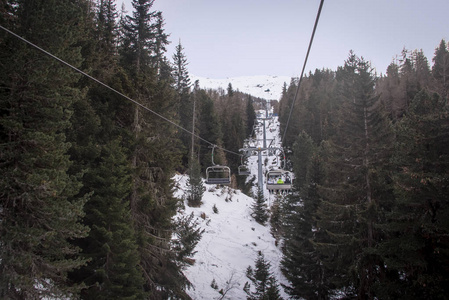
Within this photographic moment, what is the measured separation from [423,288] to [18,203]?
42.1ft

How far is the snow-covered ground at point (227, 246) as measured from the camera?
18.5 meters

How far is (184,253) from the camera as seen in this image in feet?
41.9

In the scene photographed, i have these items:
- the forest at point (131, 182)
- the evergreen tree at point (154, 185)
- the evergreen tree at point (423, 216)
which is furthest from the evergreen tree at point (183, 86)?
the evergreen tree at point (423, 216)

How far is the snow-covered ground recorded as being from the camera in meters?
18.5

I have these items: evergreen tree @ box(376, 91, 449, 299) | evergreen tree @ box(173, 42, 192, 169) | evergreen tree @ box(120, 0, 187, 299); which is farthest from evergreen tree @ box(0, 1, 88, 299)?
evergreen tree @ box(173, 42, 192, 169)

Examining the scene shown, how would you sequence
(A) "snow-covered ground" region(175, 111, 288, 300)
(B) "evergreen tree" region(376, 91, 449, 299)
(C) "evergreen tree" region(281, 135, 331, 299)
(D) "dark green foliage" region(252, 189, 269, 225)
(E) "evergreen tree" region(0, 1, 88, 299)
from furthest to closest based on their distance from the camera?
1. (D) "dark green foliage" region(252, 189, 269, 225)
2. (A) "snow-covered ground" region(175, 111, 288, 300)
3. (C) "evergreen tree" region(281, 135, 331, 299)
4. (B) "evergreen tree" region(376, 91, 449, 299)
5. (E) "evergreen tree" region(0, 1, 88, 299)

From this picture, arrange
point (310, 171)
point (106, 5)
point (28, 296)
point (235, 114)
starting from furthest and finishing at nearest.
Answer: point (235, 114) → point (106, 5) → point (310, 171) → point (28, 296)

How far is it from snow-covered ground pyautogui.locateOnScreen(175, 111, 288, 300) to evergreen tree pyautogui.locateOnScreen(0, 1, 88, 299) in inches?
276

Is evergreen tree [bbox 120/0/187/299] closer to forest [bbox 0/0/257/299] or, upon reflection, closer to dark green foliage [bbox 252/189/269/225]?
forest [bbox 0/0/257/299]

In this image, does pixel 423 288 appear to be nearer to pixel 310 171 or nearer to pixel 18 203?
pixel 310 171

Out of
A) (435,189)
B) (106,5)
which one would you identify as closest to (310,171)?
(435,189)

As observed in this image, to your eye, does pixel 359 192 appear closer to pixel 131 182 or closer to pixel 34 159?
pixel 131 182

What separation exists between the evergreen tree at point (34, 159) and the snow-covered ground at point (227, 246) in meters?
7.01

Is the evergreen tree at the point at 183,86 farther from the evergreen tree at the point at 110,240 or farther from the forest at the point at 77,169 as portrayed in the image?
the evergreen tree at the point at 110,240
